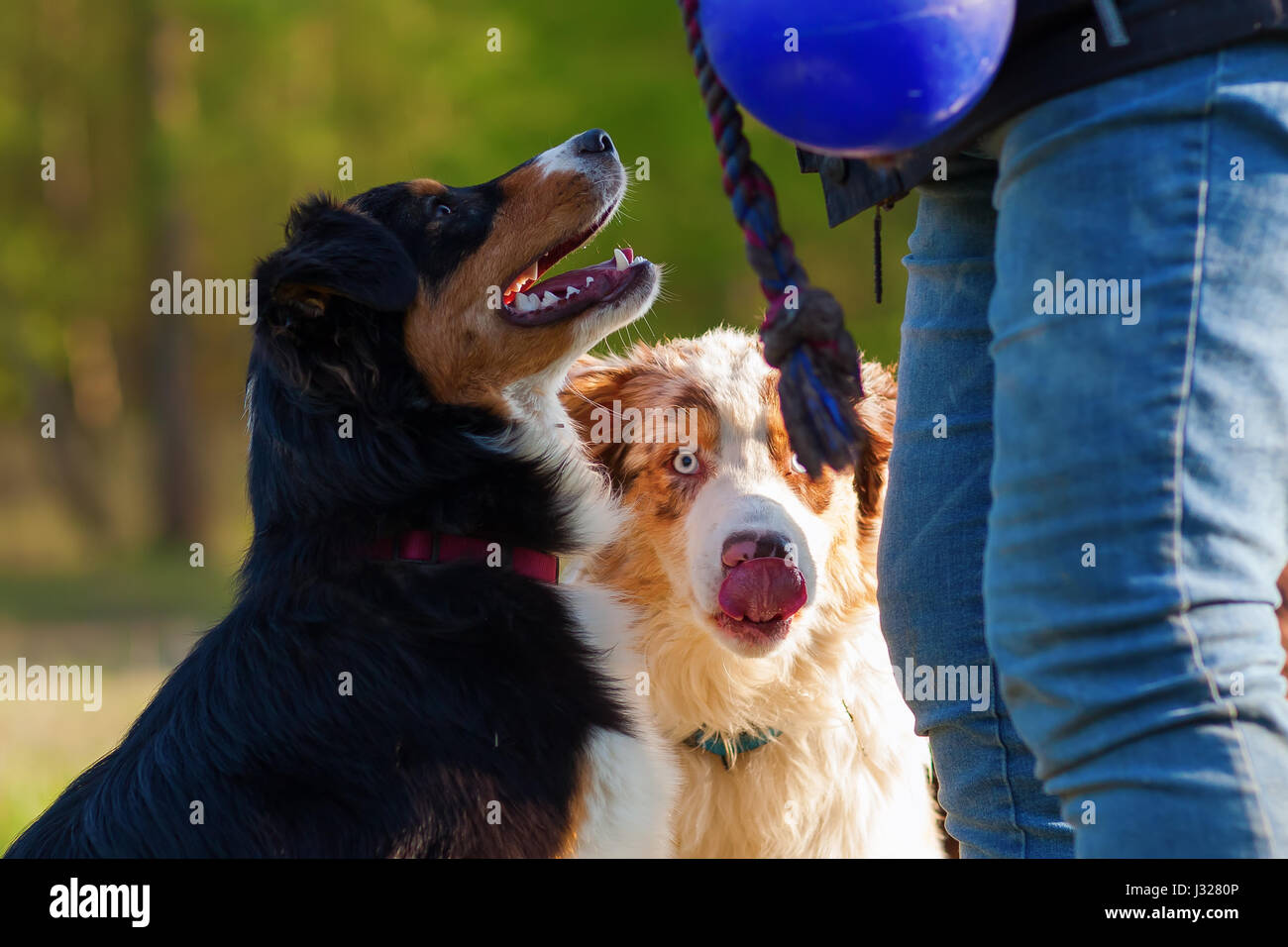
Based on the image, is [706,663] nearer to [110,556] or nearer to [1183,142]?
[1183,142]

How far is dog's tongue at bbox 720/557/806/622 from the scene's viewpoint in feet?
9.77

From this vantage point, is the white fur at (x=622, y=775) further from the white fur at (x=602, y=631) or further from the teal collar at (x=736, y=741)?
the teal collar at (x=736, y=741)

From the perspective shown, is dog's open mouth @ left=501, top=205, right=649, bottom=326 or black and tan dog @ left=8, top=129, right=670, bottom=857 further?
dog's open mouth @ left=501, top=205, right=649, bottom=326

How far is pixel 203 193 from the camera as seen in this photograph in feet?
46.6

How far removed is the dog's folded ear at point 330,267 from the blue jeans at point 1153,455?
149 cm

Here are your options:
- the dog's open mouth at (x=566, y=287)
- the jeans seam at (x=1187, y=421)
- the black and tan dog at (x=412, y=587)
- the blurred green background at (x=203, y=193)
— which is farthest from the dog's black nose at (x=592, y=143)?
the blurred green background at (x=203, y=193)

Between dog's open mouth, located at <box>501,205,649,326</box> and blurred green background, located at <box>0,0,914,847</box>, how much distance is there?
505 cm

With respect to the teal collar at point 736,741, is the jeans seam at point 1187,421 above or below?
above

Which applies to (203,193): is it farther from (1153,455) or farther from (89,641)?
(1153,455)

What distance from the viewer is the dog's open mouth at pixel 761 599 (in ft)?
9.77

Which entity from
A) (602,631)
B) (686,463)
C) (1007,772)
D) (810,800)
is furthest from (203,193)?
(1007,772)

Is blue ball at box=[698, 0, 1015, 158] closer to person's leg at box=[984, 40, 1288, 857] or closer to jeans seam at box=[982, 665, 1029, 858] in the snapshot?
person's leg at box=[984, 40, 1288, 857]

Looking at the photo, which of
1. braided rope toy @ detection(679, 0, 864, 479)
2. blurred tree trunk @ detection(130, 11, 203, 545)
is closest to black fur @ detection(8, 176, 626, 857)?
braided rope toy @ detection(679, 0, 864, 479)

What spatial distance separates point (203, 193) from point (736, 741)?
12818 mm
